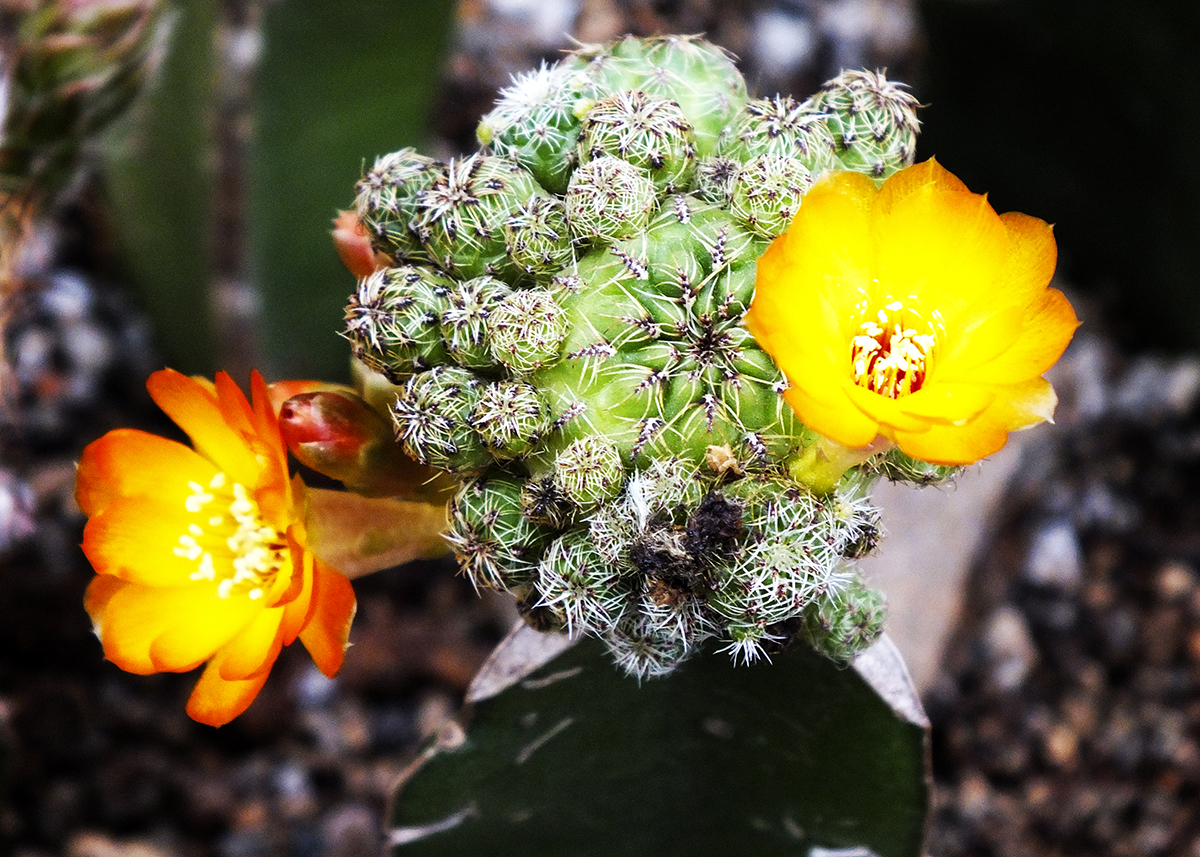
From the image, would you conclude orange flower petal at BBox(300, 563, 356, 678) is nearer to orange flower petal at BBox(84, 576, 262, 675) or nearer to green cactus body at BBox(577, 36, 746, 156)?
orange flower petal at BBox(84, 576, 262, 675)

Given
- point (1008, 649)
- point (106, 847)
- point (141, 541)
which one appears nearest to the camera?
point (141, 541)

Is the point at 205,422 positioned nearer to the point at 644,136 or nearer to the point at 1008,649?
the point at 644,136

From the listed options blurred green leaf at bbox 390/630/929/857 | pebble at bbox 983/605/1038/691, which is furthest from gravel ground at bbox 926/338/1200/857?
blurred green leaf at bbox 390/630/929/857

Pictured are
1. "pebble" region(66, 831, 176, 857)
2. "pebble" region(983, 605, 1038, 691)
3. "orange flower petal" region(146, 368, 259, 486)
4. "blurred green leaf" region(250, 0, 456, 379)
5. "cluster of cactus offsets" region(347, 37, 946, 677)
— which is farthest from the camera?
"pebble" region(983, 605, 1038, 691)

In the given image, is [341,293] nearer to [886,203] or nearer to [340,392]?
[340,392]

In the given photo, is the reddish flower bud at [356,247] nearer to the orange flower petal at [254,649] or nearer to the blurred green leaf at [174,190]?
the orange flower petal at [254,649]

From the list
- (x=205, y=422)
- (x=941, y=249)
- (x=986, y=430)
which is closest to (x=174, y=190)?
(x=205, y=422)

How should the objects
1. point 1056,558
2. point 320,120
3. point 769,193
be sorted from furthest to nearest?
point 1056,558
point 320,120
point 769,193

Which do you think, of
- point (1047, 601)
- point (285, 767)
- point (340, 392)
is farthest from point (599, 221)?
point (1047, 601)
